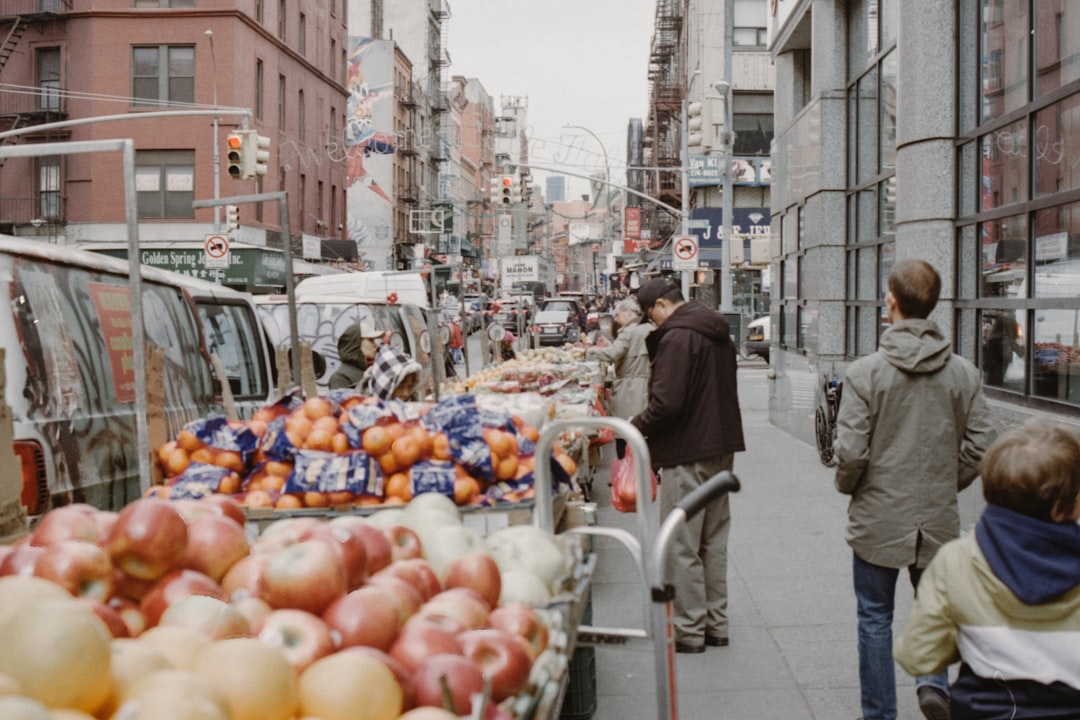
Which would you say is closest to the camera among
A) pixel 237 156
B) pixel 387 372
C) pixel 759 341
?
A: pixel 387 372

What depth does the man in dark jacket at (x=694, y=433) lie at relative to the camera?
6434mm

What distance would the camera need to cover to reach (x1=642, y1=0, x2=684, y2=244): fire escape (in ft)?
203

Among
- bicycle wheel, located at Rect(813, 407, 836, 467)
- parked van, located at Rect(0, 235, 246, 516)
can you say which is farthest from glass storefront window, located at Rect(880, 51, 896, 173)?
parked van, located at Rect(0, 235, 246, 516)

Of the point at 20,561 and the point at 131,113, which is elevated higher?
the point at 131,113

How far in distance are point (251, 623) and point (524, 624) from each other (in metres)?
0.63

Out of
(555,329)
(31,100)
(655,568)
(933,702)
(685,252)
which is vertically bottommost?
(933,702)

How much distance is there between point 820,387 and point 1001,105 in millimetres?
5787

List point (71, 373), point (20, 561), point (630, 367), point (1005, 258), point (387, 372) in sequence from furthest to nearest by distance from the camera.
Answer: point (630, 367)
point (387, 372)
point (1005, 258)
point (71, 373)
point (20, 561)

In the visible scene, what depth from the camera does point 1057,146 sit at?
8156 millimetres

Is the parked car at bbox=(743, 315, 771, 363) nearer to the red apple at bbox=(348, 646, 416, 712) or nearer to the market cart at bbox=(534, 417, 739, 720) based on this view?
the market cart at bbox=(534, 417, 739, 720)

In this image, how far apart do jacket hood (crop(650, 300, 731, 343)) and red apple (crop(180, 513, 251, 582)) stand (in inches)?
149

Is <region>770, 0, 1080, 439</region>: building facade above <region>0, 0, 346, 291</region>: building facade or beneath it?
beneath

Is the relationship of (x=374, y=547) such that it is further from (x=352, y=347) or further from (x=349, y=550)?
(x=352, y=347)

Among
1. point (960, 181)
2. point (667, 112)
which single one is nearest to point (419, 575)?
point (960, 181)
